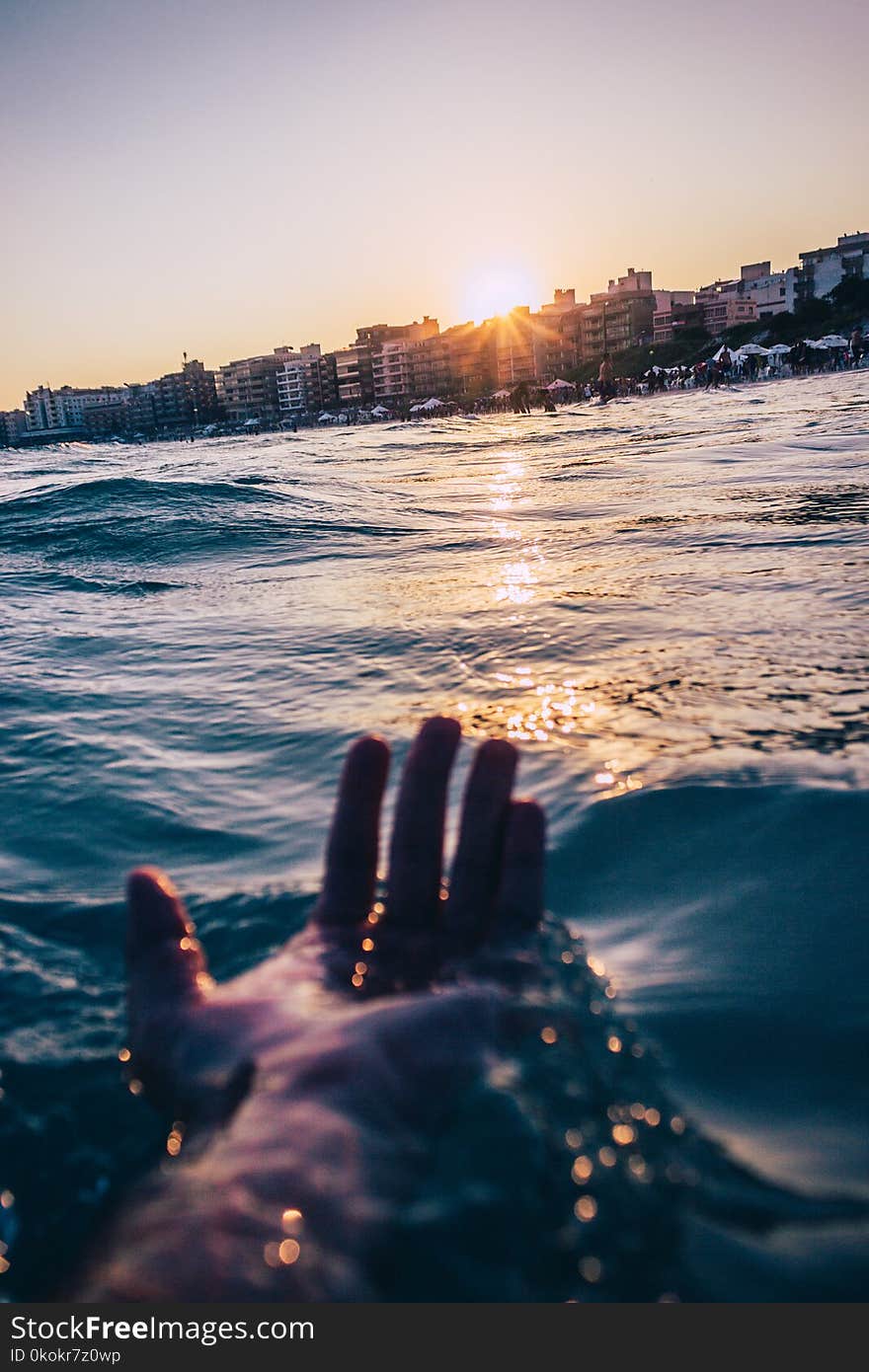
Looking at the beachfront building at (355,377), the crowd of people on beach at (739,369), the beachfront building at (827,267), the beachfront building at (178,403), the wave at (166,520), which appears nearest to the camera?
the wave at (166,520)

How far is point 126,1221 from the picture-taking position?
1.47m

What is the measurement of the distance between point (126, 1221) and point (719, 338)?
9260 centimetres

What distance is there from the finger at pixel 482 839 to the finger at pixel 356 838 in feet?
0.64

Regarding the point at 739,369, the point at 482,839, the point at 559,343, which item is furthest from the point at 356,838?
the point at 559,343

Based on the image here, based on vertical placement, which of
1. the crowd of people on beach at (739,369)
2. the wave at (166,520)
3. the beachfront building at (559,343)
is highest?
the beachfront building at (559,343)

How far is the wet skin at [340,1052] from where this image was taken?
51.4 inches

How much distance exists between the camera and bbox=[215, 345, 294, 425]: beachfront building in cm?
15688

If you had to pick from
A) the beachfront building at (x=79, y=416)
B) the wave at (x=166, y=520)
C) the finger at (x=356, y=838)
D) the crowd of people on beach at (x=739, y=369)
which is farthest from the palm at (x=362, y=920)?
the beachfront building at (x=79, y=416)

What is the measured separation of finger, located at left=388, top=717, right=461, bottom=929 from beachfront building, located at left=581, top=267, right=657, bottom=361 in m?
120

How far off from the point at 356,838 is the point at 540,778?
1.74 meters

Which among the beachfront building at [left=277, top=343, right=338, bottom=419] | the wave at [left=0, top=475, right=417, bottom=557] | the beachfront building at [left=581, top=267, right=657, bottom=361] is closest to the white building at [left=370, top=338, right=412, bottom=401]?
the beachfront building at [left=277, top=343, right=338, bottom=419]

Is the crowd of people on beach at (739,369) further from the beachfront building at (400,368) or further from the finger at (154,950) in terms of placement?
the beachfront building at (400,368)

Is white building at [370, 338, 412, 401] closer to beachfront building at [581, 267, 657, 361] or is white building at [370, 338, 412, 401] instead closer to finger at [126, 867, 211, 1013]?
beachfront building at [581, 267, 657, 361]

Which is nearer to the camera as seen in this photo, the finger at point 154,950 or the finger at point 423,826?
the finger at point 154,950
